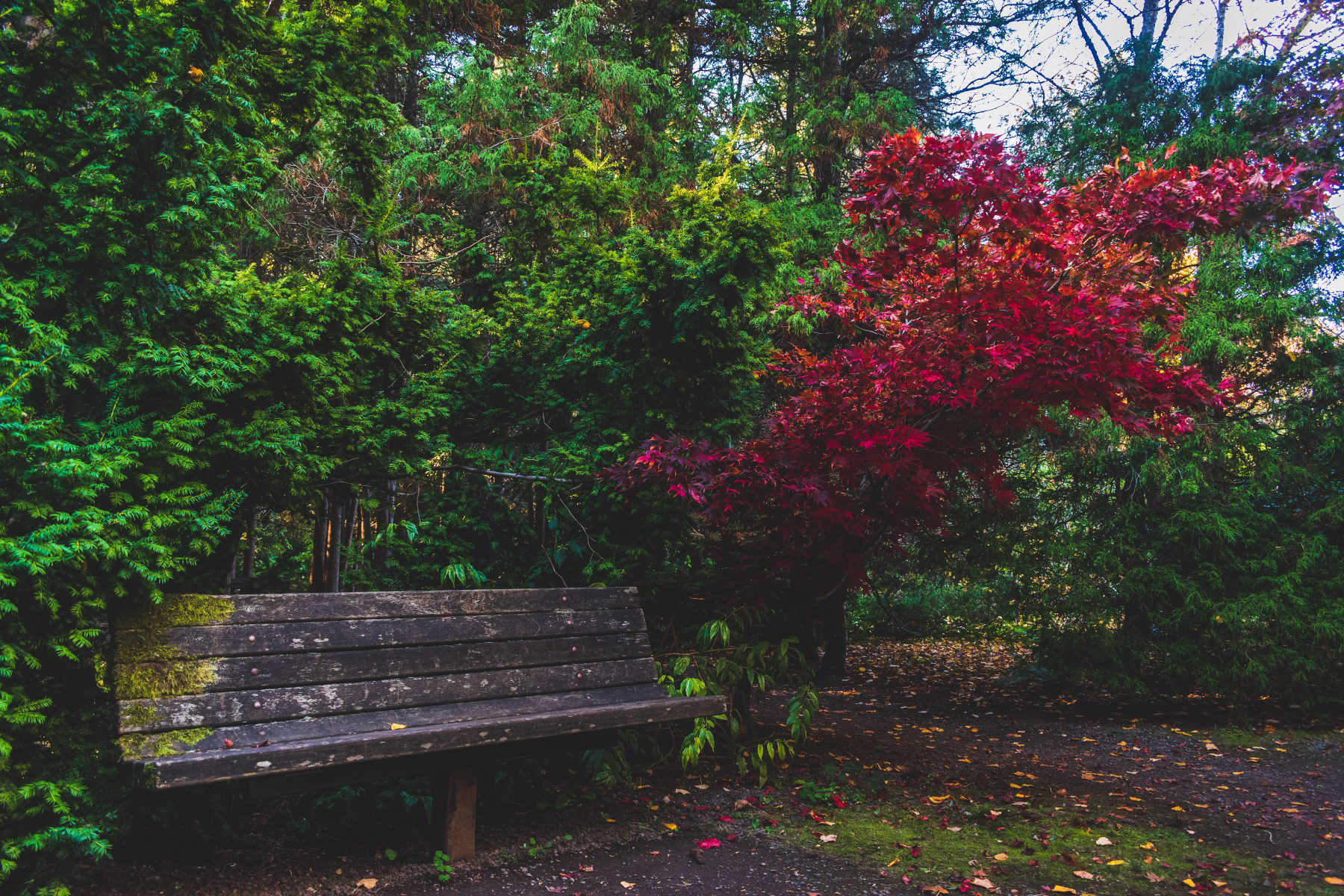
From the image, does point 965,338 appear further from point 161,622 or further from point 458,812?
point 161,622

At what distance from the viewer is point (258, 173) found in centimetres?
320

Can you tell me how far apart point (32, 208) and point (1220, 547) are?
24.3ft

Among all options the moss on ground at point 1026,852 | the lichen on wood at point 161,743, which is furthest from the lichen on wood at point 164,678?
the moss on ground at point 1026,852

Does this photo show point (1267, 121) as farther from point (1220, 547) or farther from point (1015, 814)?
point (1015, 814)

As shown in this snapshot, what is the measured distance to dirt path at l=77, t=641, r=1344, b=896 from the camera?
2885mm

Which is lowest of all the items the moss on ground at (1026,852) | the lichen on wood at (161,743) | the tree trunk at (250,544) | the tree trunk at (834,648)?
the tree trunk at (834,648)

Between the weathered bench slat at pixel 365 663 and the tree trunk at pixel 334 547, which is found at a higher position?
the tree trunk at pixel 334 547

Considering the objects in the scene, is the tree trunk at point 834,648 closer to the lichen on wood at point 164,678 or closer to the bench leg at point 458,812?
the bench leg at point 458,812

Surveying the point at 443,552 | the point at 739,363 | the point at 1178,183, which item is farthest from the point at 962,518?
the point at 443,552

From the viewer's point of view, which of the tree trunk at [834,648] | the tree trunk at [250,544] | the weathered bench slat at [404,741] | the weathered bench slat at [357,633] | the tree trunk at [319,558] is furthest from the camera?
the tree trunk at [834,648]

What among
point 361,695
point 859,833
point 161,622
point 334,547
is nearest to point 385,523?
point 334,547

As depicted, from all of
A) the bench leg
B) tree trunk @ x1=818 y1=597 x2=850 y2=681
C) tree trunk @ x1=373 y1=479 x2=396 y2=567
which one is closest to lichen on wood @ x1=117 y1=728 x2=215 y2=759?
the bench leg

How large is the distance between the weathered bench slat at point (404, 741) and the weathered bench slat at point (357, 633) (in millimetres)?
354

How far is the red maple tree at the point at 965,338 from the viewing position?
3.56 metres
